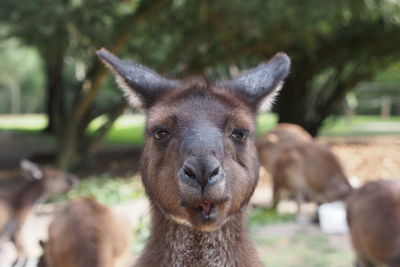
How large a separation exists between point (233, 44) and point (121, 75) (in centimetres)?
1194

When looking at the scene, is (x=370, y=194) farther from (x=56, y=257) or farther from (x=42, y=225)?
(x=42, y=225)

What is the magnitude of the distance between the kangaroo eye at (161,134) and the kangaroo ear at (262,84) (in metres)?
0.59

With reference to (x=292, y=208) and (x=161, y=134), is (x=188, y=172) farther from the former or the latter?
(x=292, y=208)

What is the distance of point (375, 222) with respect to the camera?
605 centimetres

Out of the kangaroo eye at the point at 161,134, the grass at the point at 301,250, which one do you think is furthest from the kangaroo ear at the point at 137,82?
the grass at the point at 301,250

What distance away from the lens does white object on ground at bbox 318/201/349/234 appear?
9.27 meters

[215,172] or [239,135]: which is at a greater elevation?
[215,172]

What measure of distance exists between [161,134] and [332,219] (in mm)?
6835

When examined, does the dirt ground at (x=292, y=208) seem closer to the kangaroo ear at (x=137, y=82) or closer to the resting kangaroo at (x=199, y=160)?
the resting kangaroo at (x=199, y=160)

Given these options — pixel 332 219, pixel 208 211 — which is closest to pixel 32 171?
pixel 332 219

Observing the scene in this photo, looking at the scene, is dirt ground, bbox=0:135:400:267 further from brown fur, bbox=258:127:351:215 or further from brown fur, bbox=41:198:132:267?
brown fur, bbox=258:127:351:215

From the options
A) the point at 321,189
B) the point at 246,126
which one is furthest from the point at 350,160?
the point at 246,126

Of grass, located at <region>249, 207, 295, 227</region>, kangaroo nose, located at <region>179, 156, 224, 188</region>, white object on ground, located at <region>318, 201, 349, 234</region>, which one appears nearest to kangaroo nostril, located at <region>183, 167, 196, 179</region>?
kangaroo nose, located at <region>179, 156, 224, 188</region>

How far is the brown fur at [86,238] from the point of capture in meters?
5.16
